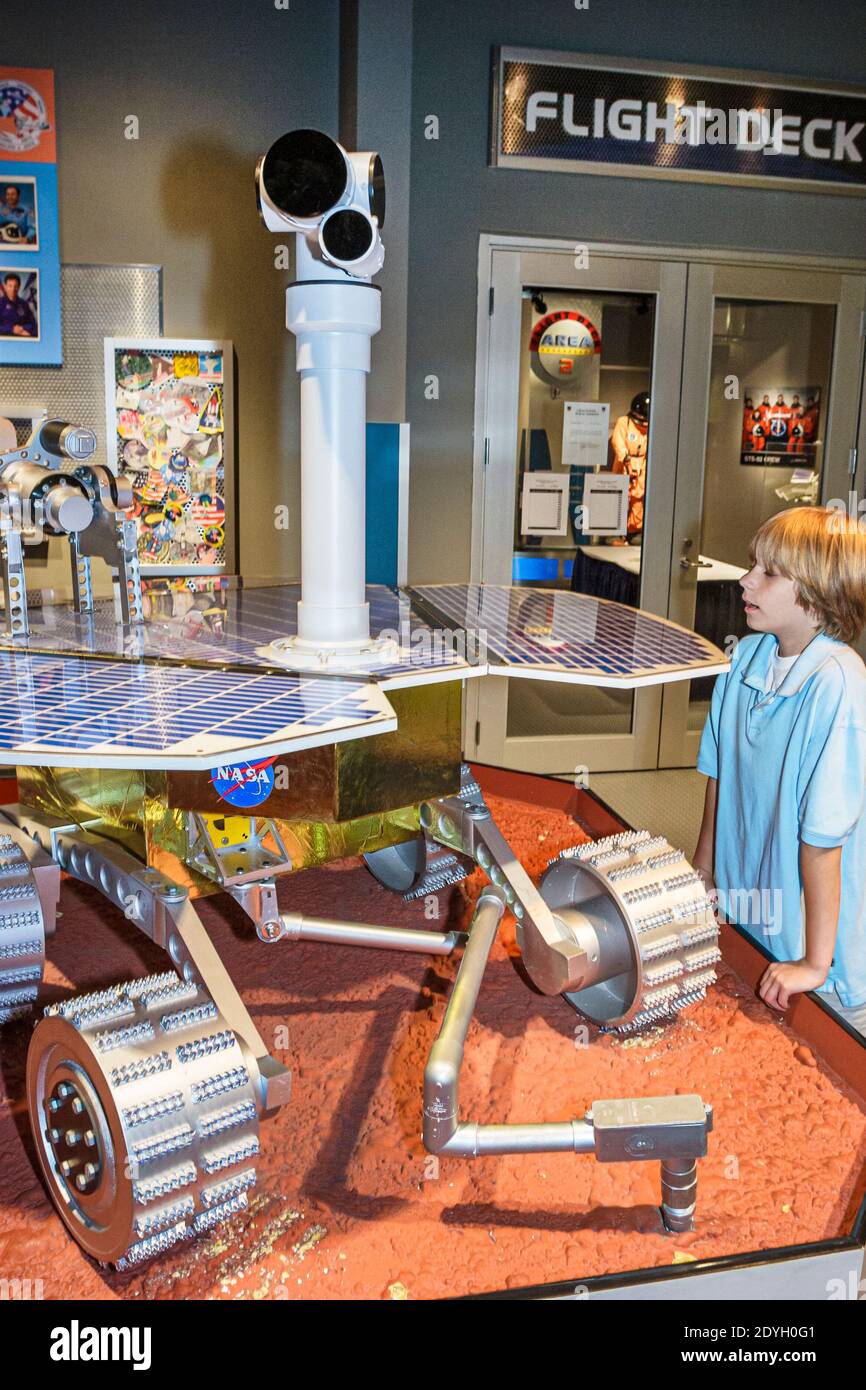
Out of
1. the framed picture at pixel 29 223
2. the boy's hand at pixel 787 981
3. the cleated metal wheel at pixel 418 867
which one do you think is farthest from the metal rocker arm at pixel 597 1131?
the framed picture at pixel 29 223

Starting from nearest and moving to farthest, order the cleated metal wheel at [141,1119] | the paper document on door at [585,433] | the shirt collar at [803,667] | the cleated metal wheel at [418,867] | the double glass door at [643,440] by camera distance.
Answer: the cleated metal wheel at [141,1119] < the shirt collar at [803,667] < the cleated metal wheel at [418,867] < the double glass door at [643,440] < the paper document on door at [585,433]

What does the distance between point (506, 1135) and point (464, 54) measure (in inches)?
159

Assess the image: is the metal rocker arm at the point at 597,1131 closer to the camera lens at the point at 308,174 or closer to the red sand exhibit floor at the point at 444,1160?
the red sand exhibit floor at the point at 444,1160

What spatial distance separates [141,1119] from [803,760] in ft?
3.81

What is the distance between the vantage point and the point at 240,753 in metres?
1.25

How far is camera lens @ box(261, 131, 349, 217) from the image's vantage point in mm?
1637

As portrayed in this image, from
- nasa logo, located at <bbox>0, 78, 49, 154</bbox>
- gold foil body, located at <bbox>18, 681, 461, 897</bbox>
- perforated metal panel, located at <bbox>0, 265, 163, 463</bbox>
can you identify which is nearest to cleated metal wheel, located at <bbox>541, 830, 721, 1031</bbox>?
gold foil body, located at <bbox>18, 681, 461, 897</bbox>

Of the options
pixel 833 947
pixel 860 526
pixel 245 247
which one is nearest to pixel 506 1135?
pixel 833 947

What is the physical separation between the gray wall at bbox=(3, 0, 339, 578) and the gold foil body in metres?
2.68

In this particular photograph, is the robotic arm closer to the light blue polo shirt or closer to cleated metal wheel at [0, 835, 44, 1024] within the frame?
cleated metal wheel at [0, 835, 44, 1024]

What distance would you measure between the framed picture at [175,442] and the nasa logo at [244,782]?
269 cm

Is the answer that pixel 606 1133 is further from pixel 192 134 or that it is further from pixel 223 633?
pixel 192 134

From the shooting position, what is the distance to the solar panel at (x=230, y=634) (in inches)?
69.0

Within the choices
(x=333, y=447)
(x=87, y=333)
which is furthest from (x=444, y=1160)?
(x=87, y=333)
